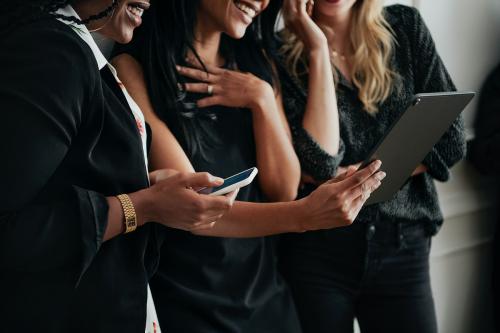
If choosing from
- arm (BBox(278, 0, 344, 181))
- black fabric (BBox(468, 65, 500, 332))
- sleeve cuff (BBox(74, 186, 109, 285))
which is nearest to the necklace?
arm (BBox(278, 0, 344, 181))

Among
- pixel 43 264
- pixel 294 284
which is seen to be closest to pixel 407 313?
pixel 294 284

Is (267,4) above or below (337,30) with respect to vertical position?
above

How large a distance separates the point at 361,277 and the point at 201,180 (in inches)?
29.2

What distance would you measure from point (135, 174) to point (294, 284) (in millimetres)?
713

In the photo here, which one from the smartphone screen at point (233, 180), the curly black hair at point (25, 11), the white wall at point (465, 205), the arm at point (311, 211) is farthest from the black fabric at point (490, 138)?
the curly black hair at point (25, 11)

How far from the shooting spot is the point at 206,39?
65.5 inches

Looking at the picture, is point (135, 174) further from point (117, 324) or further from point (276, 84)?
point (276, 84)

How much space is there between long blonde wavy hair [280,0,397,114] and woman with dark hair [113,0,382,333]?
0.15 metres

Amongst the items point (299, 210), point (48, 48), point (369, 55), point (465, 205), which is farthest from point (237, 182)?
point (465, 205)

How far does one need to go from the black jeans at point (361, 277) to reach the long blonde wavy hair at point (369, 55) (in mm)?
313

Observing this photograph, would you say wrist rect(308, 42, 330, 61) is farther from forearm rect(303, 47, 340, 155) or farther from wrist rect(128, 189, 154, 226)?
wrist rect(128, 189, 154, 226)

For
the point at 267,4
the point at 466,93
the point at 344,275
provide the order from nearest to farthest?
1. the point at 466,93
2. the point at 267,4
3. the point at 344,275

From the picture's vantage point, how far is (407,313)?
6.08 feet

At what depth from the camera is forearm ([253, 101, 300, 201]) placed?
5.36ft
